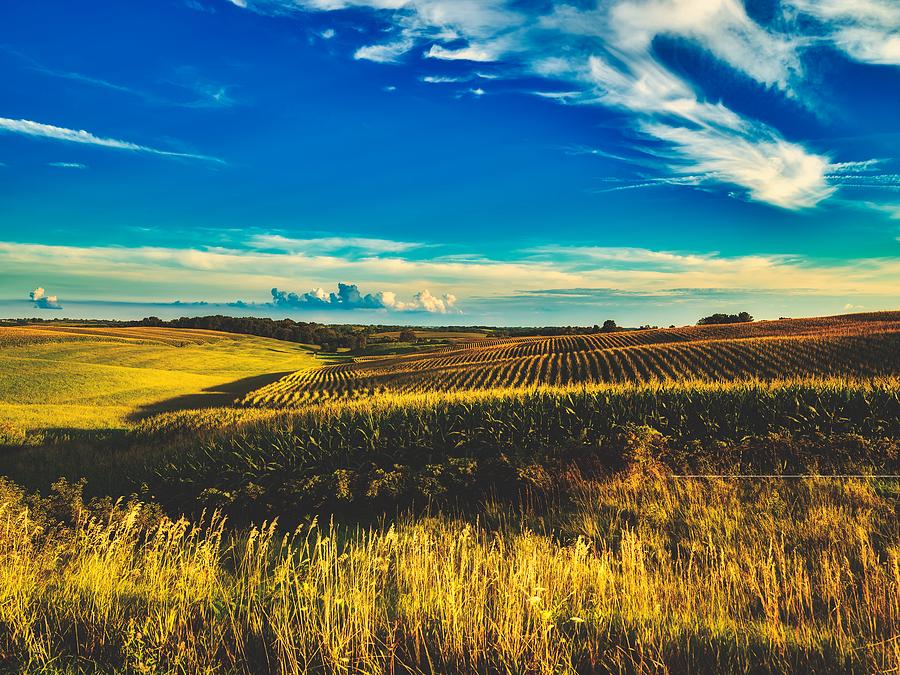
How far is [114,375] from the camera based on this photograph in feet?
184

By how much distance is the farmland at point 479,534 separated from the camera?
3.95m

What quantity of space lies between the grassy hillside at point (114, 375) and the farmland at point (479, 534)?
5616 millimetres

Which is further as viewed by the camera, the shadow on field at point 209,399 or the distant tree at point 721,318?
the distant tree at point 721,318

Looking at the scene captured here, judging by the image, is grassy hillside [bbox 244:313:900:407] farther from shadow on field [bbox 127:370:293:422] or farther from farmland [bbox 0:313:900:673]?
shadow on field [bbox 127:370:293:422]

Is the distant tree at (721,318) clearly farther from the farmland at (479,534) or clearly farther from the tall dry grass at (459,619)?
the tall dry grass at (459,619)

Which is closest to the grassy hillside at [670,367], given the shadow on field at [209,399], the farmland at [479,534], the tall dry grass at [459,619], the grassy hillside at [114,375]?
the farmland at [479,534]

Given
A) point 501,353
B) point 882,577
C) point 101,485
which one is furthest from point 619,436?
point 501,353

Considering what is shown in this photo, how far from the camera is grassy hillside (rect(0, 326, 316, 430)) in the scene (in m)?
37.0

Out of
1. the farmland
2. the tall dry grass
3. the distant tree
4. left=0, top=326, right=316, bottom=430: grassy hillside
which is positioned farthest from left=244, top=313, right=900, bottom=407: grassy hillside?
the distant tree

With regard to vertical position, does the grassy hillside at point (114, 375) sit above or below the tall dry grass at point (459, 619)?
below

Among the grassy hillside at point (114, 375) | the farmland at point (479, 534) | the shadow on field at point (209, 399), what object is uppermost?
the farmland at point (479, 534)

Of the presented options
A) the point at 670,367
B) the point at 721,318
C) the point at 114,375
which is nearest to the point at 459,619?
the point at 670,367

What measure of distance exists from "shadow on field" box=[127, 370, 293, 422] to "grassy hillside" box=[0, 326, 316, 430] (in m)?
0.08

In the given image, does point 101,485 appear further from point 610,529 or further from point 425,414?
point 610,529
